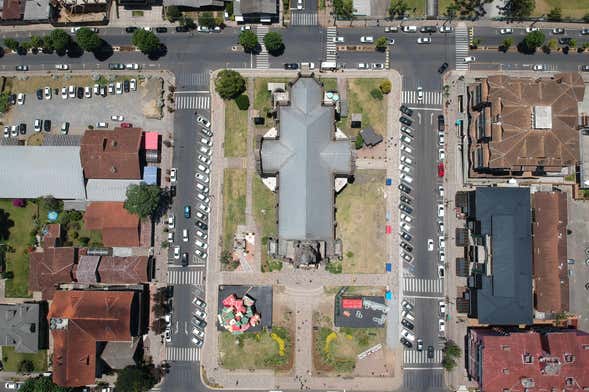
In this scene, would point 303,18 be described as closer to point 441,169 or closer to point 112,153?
point 441,169

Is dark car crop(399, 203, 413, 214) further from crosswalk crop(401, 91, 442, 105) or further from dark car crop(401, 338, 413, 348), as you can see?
dark car crop(401, 338, 413, 348)

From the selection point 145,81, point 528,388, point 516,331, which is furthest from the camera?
point 145,81

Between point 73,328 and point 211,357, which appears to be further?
point 211,357

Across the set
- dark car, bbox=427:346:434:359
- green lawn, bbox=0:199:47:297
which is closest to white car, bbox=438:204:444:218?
dark car, bbox=427:346:434:359

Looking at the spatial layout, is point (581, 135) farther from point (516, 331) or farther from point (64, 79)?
point (64, 79)

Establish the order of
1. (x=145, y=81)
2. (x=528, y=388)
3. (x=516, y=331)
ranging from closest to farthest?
(x=528, y=388), (x=516, y=331), (x=145, y=81)

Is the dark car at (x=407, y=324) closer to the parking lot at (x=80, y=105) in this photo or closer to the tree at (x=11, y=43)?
the parking lot at (x=80, y=105)

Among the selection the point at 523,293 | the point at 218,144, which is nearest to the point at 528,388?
the point at 523,293
